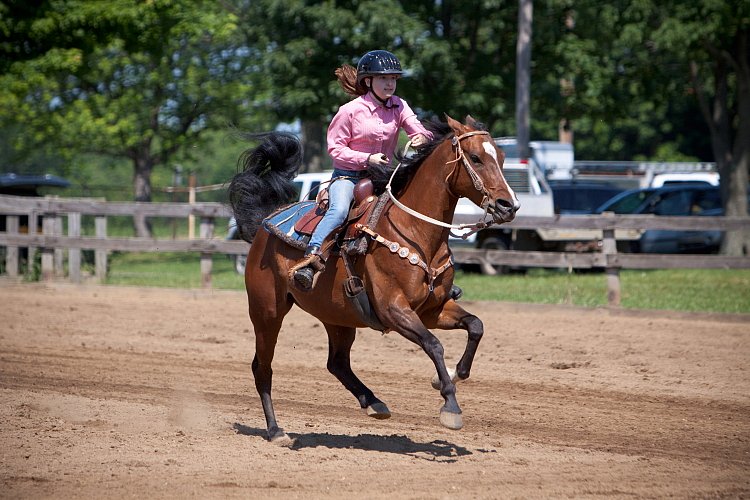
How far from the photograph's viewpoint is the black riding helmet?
707 centimetres

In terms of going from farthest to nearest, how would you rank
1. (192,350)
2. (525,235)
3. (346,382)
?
(525,235)
(192,350)
(346,382)

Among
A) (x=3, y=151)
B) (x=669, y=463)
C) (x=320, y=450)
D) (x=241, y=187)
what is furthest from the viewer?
(x=3, y=151)

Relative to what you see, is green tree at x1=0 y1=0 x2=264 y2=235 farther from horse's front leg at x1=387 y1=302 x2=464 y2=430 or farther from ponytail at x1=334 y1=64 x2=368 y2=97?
horse's front leg at x1=387 y1=302 x2=464 y2=430

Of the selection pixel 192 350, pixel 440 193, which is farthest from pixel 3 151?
pixel 440 193

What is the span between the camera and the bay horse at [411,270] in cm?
662

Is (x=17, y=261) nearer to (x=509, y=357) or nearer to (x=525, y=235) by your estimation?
(x=525, y=235)

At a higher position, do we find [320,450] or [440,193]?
[440,193]

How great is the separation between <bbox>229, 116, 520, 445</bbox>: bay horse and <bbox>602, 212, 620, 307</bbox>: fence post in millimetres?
7990

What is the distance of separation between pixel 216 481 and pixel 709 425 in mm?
4091

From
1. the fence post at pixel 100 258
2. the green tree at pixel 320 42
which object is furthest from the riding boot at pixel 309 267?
the green tree at pixel 320 42

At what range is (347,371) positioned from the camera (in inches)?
306

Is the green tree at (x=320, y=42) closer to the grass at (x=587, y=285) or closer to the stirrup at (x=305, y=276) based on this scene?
the grass at (x=587, y=285)

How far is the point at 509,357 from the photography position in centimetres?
1143

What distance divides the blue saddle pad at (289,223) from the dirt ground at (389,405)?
152 cm
